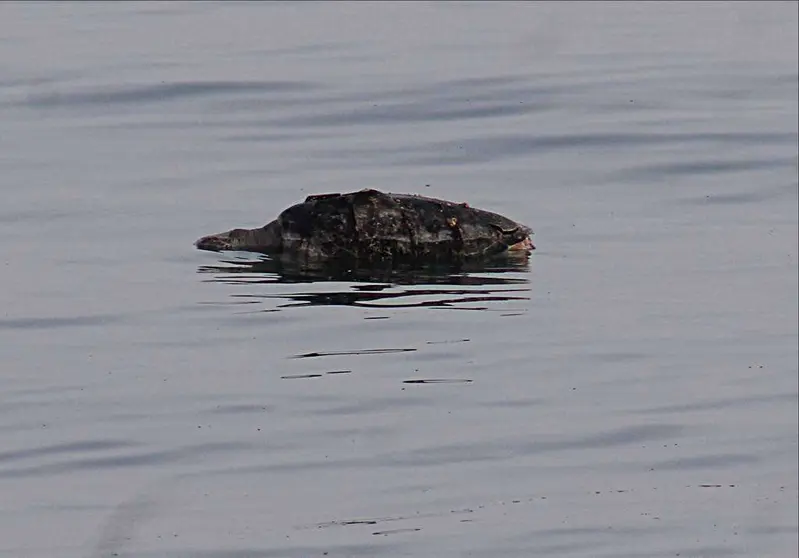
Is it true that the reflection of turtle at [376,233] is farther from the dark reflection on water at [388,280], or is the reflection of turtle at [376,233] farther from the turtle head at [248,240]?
the dark reflection on water at [388,280]

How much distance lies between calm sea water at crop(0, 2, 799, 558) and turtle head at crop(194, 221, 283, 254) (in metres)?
0.13

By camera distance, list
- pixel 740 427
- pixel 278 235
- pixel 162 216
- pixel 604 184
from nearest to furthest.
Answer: pixel 740 427 < pixel 278 235 < pixel 162 216 < pixel 604 184

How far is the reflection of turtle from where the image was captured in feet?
42.2

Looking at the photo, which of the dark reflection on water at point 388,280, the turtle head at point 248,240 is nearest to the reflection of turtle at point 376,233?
the turtle head at point 248,240

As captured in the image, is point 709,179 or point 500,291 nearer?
point 500,291

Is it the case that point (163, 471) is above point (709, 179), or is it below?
below

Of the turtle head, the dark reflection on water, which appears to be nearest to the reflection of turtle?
the turtle head

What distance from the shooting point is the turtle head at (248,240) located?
507 inches

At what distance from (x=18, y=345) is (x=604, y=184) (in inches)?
259

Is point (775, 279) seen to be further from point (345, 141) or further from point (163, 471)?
point (345, 141)

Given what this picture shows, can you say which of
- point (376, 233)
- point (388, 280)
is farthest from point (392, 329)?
point (376, 233)

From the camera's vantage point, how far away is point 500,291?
1185cm

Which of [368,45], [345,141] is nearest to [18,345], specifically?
[345,141]

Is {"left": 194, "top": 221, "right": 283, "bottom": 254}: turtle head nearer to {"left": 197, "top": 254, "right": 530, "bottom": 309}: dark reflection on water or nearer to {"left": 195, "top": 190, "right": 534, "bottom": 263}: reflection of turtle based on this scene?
{"left": 195, "top": 190, "right": 534, "bottom": 263}: reflection of turtle
